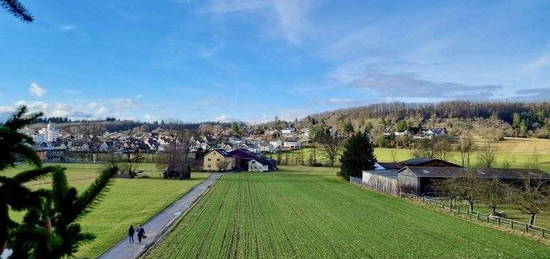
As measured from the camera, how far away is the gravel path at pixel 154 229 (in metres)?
27.9

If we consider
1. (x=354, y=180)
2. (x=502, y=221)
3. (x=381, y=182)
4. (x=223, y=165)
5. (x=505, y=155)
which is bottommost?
(x=502, y=221)

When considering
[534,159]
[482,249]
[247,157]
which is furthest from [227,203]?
[534,159]

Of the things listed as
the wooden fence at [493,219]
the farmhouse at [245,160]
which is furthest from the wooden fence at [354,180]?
the farmhouse at [245,160]

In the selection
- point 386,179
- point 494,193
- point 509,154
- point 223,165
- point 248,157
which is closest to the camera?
point 494,193

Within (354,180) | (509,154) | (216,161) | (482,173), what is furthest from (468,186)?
(509,154)

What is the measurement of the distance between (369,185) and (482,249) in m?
42.8

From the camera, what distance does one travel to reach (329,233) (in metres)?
35.7

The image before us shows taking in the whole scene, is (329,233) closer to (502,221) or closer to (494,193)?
(502,221)

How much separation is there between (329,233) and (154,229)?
45.5 feet

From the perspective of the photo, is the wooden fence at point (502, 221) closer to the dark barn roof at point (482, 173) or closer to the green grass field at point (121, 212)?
the dark barn roof at point (482, 173)

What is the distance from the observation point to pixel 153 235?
3378 cm

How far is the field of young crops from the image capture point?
95.3 feet

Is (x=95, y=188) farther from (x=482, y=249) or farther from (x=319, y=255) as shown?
(x=482, y=249)

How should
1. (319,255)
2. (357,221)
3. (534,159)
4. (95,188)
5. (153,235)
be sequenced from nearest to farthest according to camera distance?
(95,188), (319,255), (153,235), (357,221), (534,159)
